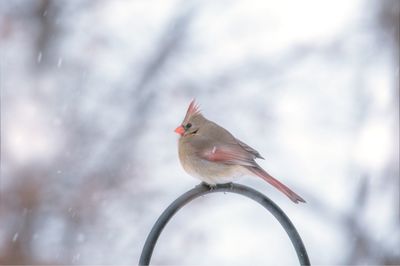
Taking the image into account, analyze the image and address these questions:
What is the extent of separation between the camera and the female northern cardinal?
7.01 ft

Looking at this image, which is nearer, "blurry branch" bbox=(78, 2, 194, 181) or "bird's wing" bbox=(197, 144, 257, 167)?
"bird's wing" bbox=(197, 144, 257, 167)

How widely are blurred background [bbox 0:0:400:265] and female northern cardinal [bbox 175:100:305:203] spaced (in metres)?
2.55

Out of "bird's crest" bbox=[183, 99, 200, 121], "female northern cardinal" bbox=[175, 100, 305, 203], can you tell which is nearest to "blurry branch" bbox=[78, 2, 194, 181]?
"female northern cardinal" bbox=[175, 100, 305, 203]

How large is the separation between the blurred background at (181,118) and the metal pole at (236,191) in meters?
2.93

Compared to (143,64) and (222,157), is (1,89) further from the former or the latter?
(222,157)

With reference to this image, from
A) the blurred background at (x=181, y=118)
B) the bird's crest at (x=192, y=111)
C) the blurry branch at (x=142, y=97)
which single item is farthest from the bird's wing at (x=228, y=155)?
the blurry branch at (x=142, y=97)

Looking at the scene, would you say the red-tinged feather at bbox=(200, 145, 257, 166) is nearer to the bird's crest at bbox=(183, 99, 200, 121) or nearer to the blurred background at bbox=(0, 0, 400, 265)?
the bird's crest at bbox=(183, 99, 200, 121)

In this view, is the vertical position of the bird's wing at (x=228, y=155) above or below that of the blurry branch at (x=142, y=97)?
below

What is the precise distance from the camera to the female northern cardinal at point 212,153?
2137mm

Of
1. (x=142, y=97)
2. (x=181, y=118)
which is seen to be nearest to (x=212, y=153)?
(x=181, y=118)

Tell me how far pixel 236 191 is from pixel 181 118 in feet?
11.8

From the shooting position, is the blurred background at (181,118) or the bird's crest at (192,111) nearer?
the bird's crest at (192,111)

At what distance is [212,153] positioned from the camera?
7.22 feet

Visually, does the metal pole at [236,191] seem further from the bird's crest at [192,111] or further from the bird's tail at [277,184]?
the bird's crest at [192,111]
